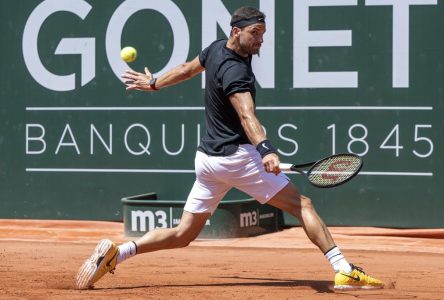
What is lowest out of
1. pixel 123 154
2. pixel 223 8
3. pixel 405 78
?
pixel 123 154

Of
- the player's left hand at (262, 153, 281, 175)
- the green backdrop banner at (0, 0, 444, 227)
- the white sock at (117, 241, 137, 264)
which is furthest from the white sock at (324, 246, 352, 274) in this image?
the green backdrop banner at (0, 0, 444, 227)

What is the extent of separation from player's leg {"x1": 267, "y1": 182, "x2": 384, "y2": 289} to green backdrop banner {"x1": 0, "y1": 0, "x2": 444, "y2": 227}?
325cm

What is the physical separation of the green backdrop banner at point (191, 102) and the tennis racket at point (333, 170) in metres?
3.10

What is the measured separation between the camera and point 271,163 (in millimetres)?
5113

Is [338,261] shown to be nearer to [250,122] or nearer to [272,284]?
[272,284]

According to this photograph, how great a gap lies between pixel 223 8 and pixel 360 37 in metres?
1.31

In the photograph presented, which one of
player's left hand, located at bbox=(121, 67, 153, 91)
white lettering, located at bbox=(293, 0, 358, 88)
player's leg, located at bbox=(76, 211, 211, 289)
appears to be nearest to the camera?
player's leg, located at bbox=(76, 211, 211, 289)

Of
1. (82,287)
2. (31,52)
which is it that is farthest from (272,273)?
(31,52)

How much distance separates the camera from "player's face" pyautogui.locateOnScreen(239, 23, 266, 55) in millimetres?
5496

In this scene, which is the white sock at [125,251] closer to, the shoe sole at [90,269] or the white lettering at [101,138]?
the shoe sole at [90,269]

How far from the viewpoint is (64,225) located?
30.6 ft

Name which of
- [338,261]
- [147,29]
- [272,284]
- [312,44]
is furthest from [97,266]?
[147,29]

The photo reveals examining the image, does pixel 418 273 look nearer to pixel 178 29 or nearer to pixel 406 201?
pixel 406 201

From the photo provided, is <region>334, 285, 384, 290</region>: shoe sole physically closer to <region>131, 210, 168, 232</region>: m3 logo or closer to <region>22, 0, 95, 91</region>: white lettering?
<region>131, 210, 168, 232</region>: m3 logo
